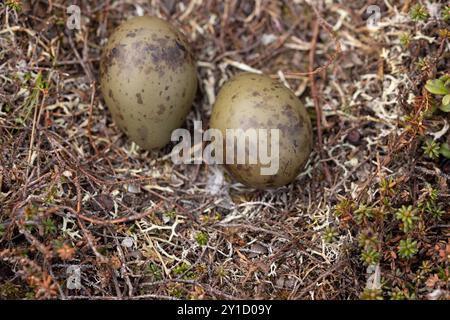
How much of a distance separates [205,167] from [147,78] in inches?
22.6

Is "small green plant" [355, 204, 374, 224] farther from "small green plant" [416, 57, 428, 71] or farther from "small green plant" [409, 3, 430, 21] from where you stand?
"small green plant" [409, 3, 430, 21]

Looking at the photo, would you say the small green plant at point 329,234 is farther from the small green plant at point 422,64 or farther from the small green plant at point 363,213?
the small green plant at point 422,64

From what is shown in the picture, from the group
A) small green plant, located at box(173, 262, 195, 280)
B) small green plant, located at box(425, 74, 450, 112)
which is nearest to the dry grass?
small green plant, located at box(173, 262, 195, 280)

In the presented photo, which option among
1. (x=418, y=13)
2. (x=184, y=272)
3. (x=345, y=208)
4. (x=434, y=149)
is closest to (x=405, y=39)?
(x=418, y=13)

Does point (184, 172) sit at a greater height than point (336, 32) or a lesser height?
lesser

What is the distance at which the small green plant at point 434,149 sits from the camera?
2342 millimetres

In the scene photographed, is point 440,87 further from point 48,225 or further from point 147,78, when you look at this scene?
point 48,225

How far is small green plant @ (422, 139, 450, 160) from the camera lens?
234 centimetres

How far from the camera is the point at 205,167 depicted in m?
2.74

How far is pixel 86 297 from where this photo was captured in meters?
2.10

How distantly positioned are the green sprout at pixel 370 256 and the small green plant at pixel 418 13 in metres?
1.14

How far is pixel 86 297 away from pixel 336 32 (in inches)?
72.4

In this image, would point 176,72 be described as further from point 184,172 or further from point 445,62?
point 445,62

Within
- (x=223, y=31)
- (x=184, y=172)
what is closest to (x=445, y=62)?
(x=223, y=31)
